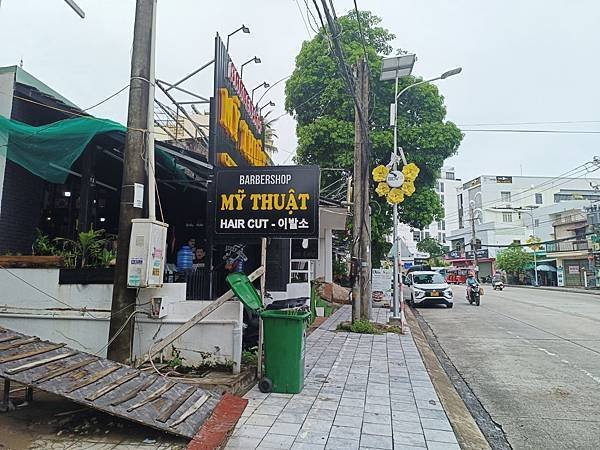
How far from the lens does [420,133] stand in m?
17.2

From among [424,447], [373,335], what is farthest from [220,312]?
[373,335]

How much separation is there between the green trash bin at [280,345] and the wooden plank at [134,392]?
4.56 feet

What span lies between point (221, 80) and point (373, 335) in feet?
21.3

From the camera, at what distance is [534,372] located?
6828 mm

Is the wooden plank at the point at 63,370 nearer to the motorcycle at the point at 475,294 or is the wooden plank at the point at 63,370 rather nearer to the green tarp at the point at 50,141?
the green tarp at the point at 50,141

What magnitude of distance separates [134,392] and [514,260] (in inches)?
1861

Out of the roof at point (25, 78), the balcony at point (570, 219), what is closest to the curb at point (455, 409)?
the roof at point (25, 78)

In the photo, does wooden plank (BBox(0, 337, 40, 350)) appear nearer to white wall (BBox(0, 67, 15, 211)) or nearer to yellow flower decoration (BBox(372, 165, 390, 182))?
white wall (BBox(0, 67, 15, 211))

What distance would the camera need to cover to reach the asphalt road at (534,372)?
4488 mm

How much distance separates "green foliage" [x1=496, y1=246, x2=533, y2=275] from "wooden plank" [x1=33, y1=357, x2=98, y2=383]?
4639cm

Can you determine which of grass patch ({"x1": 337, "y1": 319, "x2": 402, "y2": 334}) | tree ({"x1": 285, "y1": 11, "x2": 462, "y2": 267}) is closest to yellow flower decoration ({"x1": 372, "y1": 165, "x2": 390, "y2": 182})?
grass patch ({"x1": 337, "y1": 319, "x2": 402, "y2": 334})

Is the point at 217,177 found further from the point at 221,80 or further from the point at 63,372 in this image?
the point at 63,372

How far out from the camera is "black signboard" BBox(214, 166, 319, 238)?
18.4 feet

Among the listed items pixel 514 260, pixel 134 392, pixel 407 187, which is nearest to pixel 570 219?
pixel 514 260
